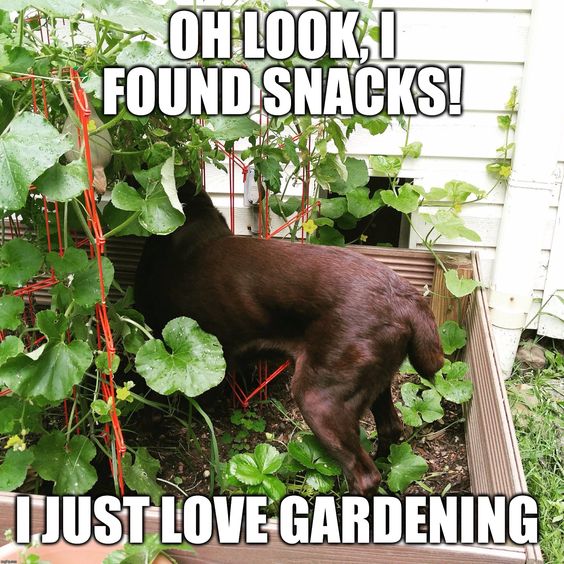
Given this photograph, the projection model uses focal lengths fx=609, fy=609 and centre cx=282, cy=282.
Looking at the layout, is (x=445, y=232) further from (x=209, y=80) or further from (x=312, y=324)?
(x=209, y=80)

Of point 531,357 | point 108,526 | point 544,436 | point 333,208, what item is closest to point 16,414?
point 108,526

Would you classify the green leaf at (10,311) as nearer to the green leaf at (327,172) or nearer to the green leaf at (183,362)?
the green leaf at (183,362)

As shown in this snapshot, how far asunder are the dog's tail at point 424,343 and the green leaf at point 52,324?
3.44ft

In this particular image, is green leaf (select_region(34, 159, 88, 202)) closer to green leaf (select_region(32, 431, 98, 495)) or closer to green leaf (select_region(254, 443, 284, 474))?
green leaf (select_region(32, 431, 98, 495))

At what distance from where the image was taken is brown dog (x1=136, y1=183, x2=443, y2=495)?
1906 mm

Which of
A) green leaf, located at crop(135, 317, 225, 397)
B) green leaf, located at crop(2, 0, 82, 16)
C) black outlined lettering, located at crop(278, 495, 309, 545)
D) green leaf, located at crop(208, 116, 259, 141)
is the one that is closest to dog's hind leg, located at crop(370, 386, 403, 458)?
black outlined lettering, located at crop(278, 495, 309, 545)

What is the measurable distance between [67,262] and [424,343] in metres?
1.12

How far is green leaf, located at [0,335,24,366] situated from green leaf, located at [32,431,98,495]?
1.25 feet

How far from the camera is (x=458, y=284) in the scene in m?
2.68

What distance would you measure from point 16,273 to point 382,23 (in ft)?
5.48

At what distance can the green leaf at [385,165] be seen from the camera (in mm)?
2896

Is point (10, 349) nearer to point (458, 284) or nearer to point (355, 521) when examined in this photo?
point (355, 521)

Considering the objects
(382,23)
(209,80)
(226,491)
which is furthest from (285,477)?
(382,23)

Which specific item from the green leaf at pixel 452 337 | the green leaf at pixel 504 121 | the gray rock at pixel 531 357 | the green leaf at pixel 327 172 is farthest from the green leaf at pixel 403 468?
the green leaf at pixel 504 121
